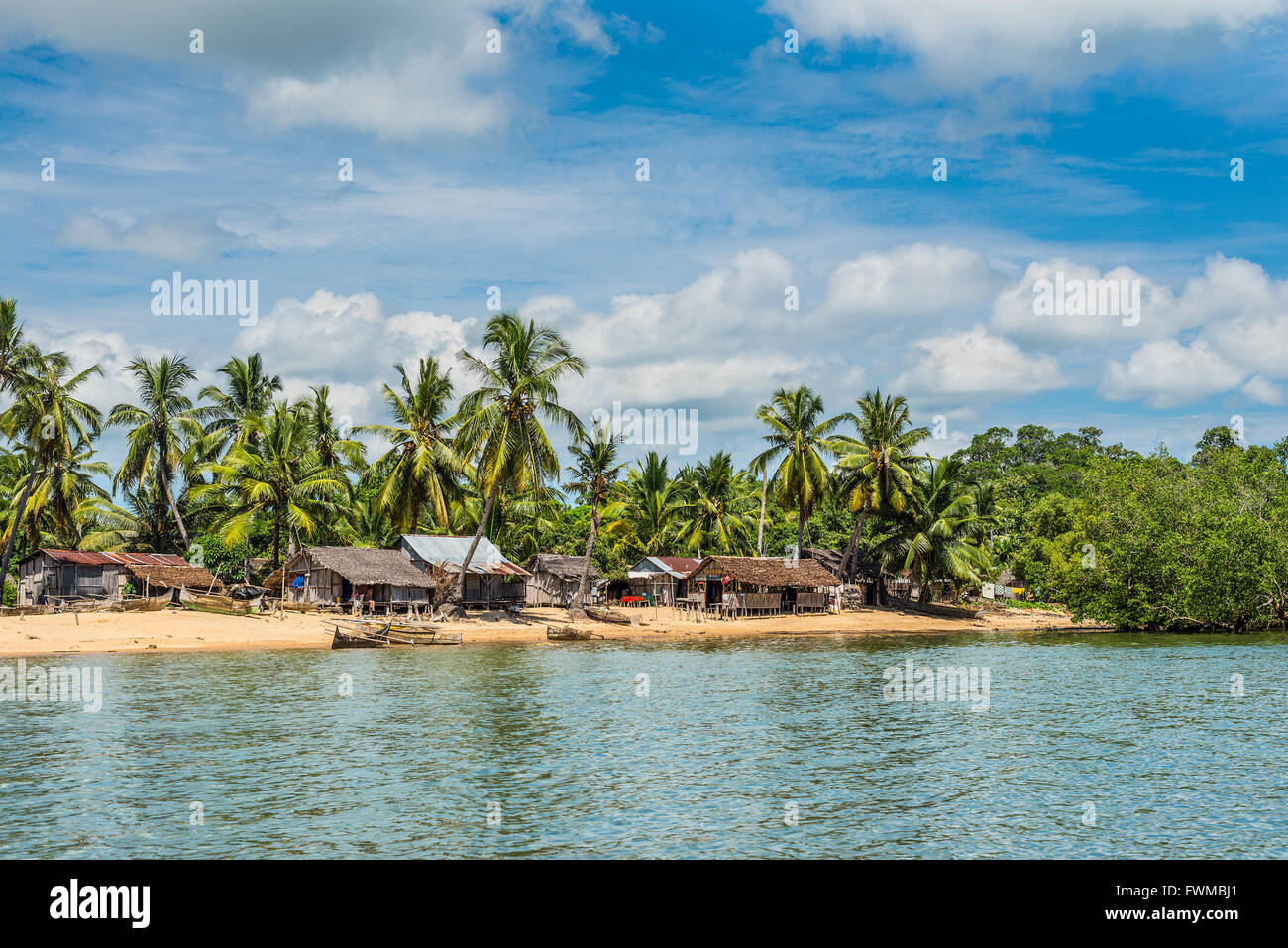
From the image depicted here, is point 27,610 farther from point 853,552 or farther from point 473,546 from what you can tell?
point 853,552

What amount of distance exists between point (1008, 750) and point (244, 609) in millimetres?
38366

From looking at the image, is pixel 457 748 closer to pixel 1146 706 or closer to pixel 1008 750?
pixel 1008 750

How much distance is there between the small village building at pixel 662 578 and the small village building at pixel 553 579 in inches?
137

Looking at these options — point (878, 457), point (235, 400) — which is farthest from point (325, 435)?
point (878, 457)

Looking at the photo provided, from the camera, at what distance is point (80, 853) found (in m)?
12.9

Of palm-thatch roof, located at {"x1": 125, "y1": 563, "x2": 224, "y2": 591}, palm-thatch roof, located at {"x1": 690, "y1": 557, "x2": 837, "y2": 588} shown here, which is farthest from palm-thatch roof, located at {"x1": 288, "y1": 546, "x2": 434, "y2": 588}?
palm-thatch roof, located at {"x1": 690, "y1": 557, "x2": 837, "y2": 588}

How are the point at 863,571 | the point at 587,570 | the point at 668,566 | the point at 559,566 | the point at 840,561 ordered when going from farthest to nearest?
the point at 840,561
the point at 863,571
the point at 668,566
the point at 559,566
the point at 587,570

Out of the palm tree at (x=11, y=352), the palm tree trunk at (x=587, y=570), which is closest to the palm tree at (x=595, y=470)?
the palm tree trunk at (x=587, y=570)

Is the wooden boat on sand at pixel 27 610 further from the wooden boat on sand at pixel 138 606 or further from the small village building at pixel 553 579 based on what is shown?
the small village building at pixel 553 579

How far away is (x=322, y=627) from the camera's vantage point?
45938 mm

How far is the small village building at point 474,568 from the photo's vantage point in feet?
180

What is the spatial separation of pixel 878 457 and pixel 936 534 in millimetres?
6044
